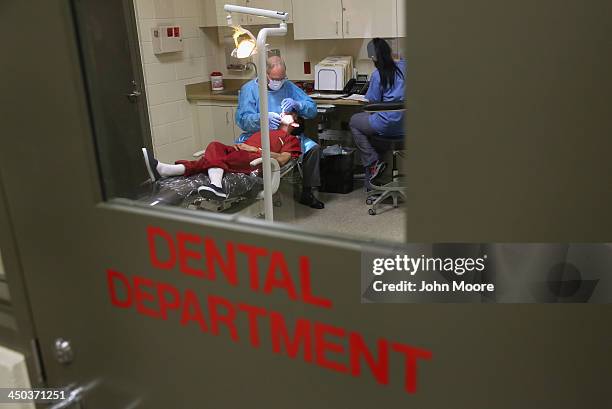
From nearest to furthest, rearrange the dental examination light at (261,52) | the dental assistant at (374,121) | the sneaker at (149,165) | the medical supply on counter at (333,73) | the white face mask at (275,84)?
the sneaker at (149,165), the dental examination light at (261,52), the dental assistant at (374,121), the white face mask at (275,84), the medical supply on counter at (333,73)

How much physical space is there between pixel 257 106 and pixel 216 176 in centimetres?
123

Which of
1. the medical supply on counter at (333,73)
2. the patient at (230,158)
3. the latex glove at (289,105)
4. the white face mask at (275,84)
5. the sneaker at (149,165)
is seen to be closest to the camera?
the sneaker at (149,165)

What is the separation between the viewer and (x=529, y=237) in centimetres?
53

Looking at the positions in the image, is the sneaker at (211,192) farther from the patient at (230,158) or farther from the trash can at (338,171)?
the trash can at (338,171)

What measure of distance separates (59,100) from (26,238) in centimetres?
28

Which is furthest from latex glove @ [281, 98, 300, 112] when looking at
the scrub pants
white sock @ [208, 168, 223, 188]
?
white sock @ [208, 168, 223, 188]

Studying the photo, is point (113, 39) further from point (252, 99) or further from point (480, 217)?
point (252, 99)

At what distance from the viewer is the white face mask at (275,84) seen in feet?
12.9

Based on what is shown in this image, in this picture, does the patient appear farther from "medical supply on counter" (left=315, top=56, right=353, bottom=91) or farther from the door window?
"medical supply on counter" (left=315, top=56, right=353, bottom=91)

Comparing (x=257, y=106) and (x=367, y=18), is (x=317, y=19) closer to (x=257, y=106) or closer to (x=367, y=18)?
(x=367, y=18)

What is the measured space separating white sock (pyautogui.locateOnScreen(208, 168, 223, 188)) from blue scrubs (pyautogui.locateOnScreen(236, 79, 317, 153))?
0.96 m

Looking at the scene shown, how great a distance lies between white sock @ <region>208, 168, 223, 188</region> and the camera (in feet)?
8.95

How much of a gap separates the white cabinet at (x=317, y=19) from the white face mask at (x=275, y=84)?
2.91 feet

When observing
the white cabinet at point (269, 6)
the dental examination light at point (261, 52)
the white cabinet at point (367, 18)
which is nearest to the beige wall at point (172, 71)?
the white cabinet at point (269, 6)
